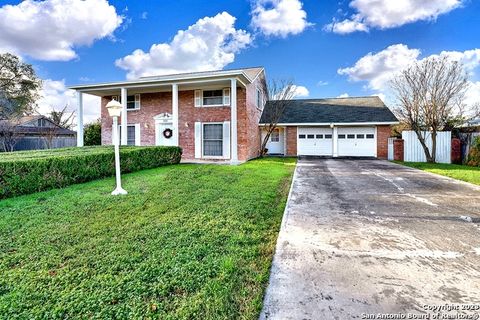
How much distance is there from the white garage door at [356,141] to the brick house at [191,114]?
0.47 metres

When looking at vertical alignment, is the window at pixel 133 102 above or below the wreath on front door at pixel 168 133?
above

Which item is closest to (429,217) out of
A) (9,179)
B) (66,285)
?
(66,285)

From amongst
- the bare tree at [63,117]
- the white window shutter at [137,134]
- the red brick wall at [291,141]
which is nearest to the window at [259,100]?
the red brick wall at [291,141]

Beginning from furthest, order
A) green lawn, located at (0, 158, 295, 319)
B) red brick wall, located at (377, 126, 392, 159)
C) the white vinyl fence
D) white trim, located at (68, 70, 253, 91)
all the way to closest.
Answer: red brick wall, located at (377, 126, 392, 159)
the white vinyl fence
white trim, located at (68, 70, 253, 91)
green lawn, located at (0, 158, 295, 319)

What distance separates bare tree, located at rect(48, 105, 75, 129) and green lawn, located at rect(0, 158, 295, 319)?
3968 centimetres

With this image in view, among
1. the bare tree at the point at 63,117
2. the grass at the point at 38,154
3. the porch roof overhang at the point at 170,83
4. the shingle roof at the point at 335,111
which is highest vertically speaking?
the bare tree at the point at 63,117

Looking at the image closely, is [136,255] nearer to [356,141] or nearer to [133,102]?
[133,102]

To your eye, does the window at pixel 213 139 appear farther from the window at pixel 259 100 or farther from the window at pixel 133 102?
the window at pixel 133 102

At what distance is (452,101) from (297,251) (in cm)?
1714

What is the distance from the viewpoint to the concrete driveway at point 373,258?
89.3 inches

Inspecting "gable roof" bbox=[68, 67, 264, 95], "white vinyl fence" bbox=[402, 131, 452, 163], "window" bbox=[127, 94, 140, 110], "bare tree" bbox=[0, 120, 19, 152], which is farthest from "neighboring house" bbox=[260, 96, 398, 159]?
"bare tree" bbox=[0, 120, 19, 152]

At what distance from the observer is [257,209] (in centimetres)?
513

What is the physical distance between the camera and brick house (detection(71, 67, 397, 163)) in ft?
47.3

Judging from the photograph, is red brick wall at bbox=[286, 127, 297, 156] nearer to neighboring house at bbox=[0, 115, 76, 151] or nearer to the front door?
the front door
